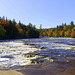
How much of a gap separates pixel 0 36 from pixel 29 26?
326ft

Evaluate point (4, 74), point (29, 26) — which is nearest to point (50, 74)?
point (4, 74)

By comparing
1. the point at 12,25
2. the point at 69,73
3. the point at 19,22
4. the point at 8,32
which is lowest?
the point at 69,73

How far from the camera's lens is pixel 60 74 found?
5617mm

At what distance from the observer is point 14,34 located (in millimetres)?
109250

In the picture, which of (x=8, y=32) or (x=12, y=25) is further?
(x=12, y=25)

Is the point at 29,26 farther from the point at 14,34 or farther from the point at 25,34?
the point at 14,34

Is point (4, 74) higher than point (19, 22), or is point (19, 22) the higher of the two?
point (19, 22)

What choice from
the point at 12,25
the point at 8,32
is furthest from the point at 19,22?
the point at 8,32

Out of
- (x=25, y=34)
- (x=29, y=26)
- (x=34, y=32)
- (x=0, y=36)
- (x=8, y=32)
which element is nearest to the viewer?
(x=0, y=36)

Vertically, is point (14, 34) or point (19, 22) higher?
point (19, 22)

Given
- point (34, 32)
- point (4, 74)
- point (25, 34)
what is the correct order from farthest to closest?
point (34, 32), point (25, 34), point (4, 74)

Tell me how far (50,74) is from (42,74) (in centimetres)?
43

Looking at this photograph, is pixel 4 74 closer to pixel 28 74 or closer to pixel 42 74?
pixel 28 74

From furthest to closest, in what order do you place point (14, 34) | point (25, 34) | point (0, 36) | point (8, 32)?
point (25, 34) < point (14, 34) < point (8, 32) < point (0, 36)
